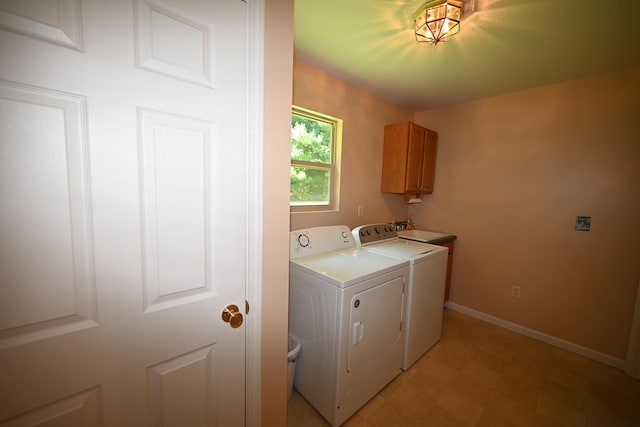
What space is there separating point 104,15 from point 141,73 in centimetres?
14

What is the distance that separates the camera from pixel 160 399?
0.79 meters

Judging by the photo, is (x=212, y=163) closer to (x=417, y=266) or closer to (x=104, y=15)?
(x=104, y=15)

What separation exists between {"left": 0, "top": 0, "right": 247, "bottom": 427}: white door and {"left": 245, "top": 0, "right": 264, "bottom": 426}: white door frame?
0.11ft

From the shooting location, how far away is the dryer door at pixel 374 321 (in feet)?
4.72

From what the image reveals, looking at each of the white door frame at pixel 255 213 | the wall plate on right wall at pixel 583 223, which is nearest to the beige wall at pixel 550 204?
the wall plate on right wall at pixel 583 223

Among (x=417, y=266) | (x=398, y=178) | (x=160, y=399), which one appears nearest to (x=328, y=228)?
(x=417, y=266)

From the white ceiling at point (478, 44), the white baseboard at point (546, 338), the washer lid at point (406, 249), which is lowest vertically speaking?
the white baseboard at point (546, 338)

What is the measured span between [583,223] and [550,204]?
0.91ft

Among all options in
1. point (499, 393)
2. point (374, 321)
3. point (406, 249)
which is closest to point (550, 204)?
point (406, 249)

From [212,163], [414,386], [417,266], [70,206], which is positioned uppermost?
[212,163]

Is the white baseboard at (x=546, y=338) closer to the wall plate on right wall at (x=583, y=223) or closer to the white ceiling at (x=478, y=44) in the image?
the wall plate on right wall at (x=583, y=223)

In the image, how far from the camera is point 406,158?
104 inches

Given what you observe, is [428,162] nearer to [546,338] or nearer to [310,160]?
[310,160]

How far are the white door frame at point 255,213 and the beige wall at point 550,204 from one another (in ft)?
8.92
